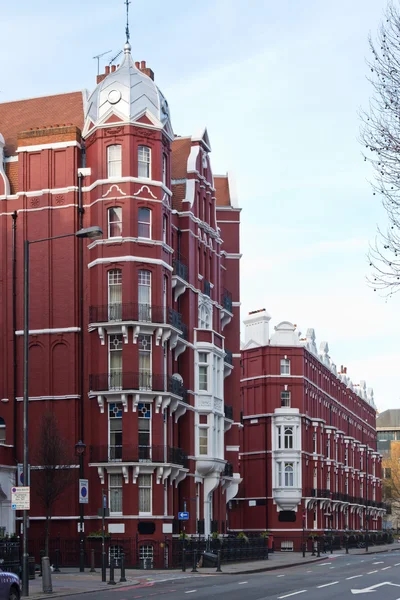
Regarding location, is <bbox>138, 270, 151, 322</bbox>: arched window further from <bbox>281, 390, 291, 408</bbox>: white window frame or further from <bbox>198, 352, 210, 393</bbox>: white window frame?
<bbox>281, 390, 291, 408</bbox>: white window frame

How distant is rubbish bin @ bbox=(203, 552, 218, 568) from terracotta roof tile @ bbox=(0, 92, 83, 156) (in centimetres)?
2396

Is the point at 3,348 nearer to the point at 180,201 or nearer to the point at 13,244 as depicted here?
the point at 13,244

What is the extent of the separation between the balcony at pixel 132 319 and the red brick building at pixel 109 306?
6 centimetres

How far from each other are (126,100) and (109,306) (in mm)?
10555

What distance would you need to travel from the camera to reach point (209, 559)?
54281mm

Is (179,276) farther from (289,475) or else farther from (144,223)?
(289,475)

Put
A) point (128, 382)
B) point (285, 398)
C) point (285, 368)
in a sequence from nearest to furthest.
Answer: point (128, 382)
point (285, 398)
point (285, 368)

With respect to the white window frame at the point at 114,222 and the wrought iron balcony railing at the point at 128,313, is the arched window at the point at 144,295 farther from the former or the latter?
the white window frame at the point at 114,222

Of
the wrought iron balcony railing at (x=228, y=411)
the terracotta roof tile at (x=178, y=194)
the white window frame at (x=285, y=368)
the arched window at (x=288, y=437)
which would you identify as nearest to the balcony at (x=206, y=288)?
the terracotta roof tile at (x=178, y=194)

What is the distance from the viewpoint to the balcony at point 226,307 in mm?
71250

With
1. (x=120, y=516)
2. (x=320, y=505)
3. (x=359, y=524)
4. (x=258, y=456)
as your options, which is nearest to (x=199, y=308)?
(x=120, y=516)

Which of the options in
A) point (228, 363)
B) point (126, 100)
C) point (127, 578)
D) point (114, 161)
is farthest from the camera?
point (228, 363)

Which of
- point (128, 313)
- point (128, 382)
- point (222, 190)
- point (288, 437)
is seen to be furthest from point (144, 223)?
point (288, 437)

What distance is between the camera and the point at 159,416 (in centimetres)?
5731
